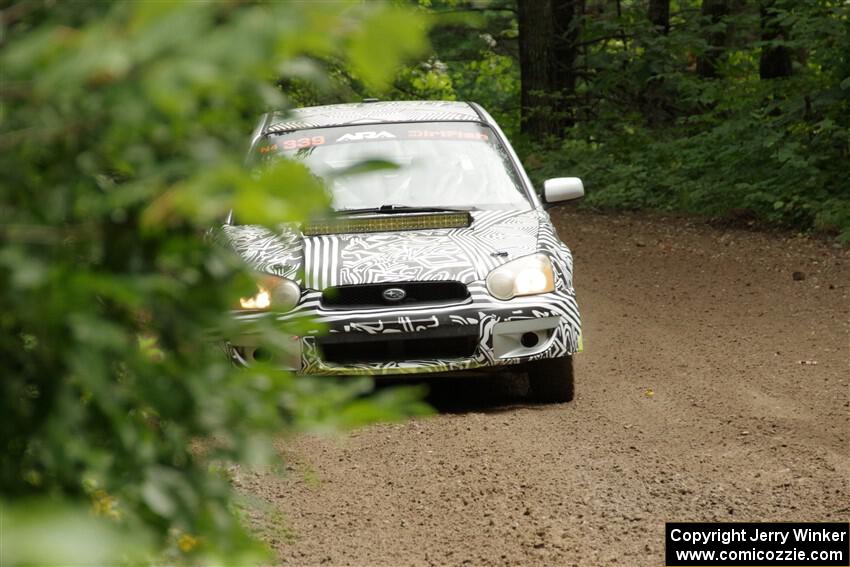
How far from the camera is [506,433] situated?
6035mm

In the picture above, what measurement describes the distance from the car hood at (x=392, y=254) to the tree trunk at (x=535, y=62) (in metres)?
14.9

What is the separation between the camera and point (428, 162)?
747cm

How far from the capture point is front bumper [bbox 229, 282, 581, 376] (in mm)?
6258

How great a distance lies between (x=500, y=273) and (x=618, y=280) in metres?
6.04

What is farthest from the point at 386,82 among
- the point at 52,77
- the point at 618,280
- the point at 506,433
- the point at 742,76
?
the point at 742,76

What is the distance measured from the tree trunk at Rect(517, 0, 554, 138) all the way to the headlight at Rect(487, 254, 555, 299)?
1508 centimetres

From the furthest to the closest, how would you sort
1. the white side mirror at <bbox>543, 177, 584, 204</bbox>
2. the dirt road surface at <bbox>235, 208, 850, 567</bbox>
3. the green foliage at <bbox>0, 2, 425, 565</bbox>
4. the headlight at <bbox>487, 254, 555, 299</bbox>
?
the white side mirror at <bbox>543, 177, 584, 204</bbox>
the headlight at <bbox>487, 254, 555, 299</bbox>
the dirt road surface at <bbox>235, 208, 850, 567</bbox>
the green foliage at <bbox>0, 2, 425, 565</bbox>

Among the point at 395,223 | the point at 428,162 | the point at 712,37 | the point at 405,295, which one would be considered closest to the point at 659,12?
the point at 712,37

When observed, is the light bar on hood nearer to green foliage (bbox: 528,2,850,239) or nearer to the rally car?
the rally car

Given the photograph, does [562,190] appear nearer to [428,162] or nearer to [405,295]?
[428,162]

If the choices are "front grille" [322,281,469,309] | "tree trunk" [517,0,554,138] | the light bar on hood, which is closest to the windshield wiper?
the light bar on hood

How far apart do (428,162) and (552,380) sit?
1.67 m

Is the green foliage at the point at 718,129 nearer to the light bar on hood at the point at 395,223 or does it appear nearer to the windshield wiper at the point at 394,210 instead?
the windshield wiper at the point at 394,210

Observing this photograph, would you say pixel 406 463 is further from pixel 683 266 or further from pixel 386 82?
pixel 683 266
